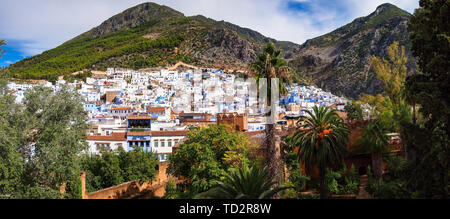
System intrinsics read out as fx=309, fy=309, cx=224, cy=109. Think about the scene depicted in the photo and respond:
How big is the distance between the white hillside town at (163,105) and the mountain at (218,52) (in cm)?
1633

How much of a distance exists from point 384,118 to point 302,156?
608cm

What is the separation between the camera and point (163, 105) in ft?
209

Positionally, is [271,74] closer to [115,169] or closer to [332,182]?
[332,182]

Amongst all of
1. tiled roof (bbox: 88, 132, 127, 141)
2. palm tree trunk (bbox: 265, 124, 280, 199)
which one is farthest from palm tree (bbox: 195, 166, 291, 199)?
tiled roof (bbox: 88, 132, 127, 141)

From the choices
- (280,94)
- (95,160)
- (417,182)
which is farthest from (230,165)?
(95,160)

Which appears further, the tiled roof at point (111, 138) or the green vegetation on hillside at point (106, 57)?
the green vegetation on hillside at point (106, 57)

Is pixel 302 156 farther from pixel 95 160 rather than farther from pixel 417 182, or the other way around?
pixel 95 160

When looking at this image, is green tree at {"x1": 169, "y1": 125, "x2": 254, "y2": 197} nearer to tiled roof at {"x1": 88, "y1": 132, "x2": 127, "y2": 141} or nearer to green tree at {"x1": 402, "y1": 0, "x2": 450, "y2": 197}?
green tree at {"x1": 402, "y1": 0, "x2": 450, "y2": 197}

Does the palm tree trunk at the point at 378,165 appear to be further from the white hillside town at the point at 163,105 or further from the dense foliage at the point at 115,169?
the dense foliage at the point at 115,169

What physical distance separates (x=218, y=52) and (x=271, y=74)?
418 ft

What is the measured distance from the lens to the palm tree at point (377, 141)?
51.3 feet

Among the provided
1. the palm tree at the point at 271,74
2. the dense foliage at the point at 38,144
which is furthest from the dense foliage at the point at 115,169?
the palm tree at the point at 271,74

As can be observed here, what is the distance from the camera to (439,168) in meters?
8.20

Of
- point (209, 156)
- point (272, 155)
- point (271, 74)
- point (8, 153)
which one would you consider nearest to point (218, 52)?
point (209, 156)
